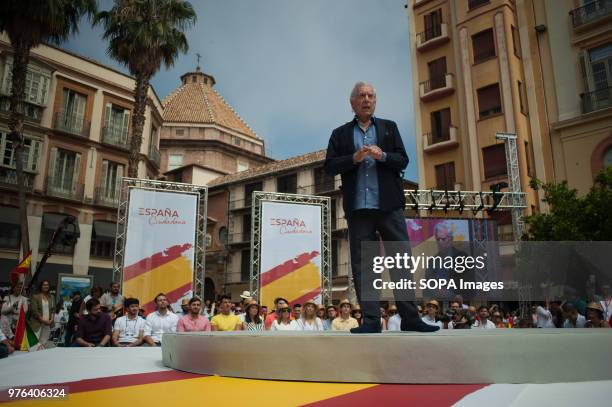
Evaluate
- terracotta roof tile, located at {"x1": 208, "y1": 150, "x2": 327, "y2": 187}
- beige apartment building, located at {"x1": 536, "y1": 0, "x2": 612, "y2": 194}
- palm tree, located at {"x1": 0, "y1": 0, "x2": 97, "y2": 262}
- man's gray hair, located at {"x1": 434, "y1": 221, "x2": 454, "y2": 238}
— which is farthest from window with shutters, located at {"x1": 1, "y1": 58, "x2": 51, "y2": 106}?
beige apartment building, located at {"x1": 536, "y1": 0, "x2": 612, "y2": 194}

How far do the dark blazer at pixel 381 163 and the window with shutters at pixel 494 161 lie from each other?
61.9 feet

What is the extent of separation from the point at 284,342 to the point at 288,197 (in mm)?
13227

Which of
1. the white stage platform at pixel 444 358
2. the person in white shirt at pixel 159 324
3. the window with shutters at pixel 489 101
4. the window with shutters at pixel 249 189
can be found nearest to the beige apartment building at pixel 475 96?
the window with shutters at pixel 489 101

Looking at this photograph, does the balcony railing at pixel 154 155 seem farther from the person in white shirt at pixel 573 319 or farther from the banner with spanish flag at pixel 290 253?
the person in white shirt at pixel 573 319

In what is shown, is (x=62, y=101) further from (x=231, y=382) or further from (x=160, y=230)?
(x=231, y=382)

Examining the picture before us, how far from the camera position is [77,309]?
10492mm

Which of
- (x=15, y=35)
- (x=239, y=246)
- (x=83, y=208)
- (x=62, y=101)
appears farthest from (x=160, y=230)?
(x=239, y=246)

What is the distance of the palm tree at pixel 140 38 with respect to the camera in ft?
53.8

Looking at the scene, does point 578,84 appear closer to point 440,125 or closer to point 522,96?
point 522,96

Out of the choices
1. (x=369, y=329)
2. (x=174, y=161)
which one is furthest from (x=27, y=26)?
→ (x=174, y=161)

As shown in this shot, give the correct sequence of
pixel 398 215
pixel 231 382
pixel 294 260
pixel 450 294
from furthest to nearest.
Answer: pixel 450 294, pixel 294 260, pixel 398 215, pixel 231 382

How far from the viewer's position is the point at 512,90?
67.4 feet

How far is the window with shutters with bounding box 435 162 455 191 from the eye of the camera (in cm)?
2233

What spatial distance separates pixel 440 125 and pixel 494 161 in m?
3.61
